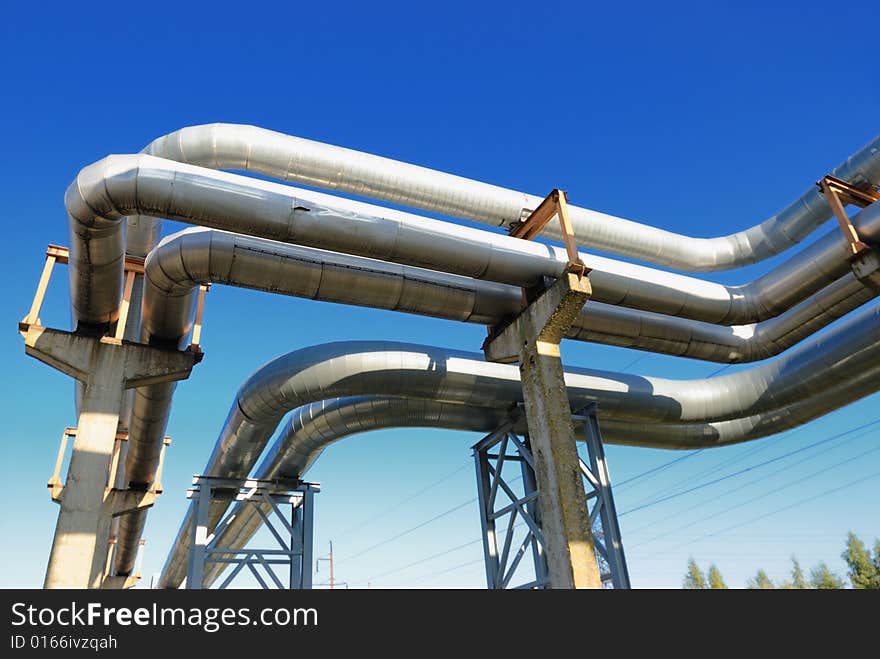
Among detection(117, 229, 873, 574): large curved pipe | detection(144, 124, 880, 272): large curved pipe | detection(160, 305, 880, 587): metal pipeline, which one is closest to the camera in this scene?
detection(117, 229, 873, 574): large curved pipe

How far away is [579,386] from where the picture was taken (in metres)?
13.4

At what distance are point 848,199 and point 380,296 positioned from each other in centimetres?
875

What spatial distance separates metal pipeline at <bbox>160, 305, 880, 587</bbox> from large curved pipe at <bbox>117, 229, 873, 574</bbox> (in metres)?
0.98

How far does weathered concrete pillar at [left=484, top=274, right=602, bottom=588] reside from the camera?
839 centimetres

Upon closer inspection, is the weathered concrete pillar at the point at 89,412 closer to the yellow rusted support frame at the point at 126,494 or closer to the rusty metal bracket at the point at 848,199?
the yellow rusted support frame at the point at 126,494

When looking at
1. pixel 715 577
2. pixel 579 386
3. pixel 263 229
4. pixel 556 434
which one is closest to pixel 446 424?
pixel 579 386

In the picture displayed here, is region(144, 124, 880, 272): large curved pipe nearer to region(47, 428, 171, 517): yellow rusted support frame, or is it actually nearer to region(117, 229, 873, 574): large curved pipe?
region(117, 229, 873, 574): large curved pipe

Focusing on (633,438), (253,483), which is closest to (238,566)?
(253,483)

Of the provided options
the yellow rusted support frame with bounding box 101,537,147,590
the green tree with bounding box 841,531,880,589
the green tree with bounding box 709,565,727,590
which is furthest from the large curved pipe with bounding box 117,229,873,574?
the green tree with bounding box 709,565,727,590

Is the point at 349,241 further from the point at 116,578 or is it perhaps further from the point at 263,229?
the point at 116,578

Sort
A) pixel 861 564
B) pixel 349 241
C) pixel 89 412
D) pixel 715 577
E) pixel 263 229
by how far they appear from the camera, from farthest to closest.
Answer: pixel 715 577 < pixel 861 564 < pixel 89 412 < pixel 349 241 < pixel 263 229

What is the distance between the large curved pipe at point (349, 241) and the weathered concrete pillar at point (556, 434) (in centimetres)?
83
